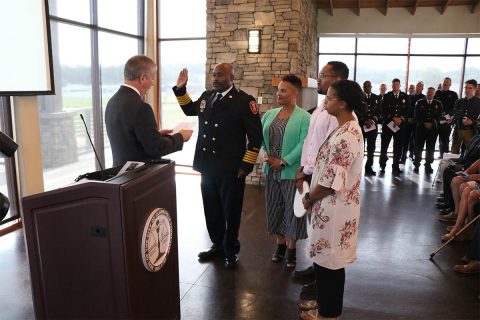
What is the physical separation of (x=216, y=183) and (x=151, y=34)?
5043 mm

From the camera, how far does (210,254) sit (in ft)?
10.5

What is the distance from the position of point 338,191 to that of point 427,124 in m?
5.96

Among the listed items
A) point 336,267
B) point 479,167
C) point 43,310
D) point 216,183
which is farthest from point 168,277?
point 479,167

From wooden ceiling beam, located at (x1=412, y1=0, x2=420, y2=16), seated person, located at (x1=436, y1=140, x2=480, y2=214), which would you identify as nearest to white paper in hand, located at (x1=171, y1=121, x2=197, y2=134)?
seated person, located at (x1=436, y1=140, x2=480, y2=214)

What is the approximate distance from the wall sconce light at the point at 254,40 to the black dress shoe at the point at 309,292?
4020mm

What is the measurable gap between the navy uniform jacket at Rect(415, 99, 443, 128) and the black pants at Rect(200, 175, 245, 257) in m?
5.31

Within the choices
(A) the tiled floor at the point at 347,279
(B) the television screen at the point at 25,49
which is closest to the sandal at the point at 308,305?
(A) the tiled floor at the point at 347,279

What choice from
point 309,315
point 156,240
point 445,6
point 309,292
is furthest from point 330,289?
point 445,6

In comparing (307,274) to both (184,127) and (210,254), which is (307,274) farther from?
(184,127)

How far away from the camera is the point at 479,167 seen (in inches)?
156

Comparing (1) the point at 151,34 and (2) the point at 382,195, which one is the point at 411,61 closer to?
(2) the point at 382,195

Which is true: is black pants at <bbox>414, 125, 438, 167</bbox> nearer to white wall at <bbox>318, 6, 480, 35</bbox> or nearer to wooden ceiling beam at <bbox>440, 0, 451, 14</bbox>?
white wall at <bbox>318, 6, 480, 35</bbox>

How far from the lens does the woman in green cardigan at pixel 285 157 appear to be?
9.39ft

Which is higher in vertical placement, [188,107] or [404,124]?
[188,107]
